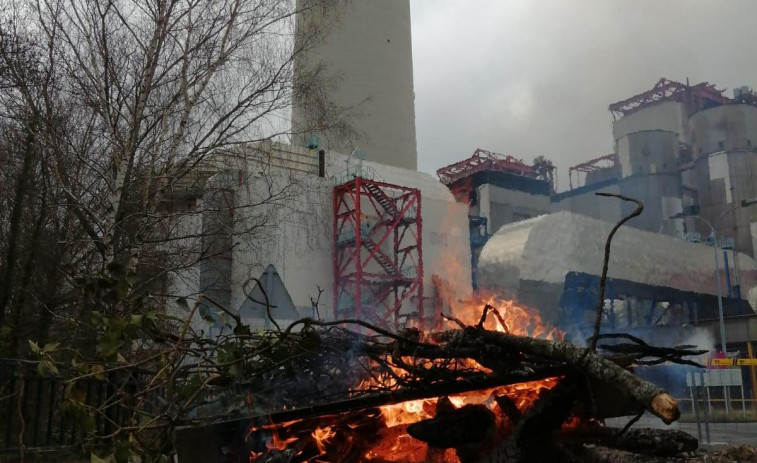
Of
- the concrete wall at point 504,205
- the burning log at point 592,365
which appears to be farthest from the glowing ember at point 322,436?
the concrete wall at point 504,205

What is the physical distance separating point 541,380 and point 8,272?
8328 millimetres

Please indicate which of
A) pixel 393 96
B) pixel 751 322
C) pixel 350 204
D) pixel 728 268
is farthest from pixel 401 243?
pixel 728 268

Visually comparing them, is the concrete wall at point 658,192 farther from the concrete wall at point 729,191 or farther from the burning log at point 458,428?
the burning log at point 458,428

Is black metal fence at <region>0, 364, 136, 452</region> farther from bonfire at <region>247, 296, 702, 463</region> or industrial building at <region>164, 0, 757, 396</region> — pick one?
industrial building at <region>164, 0, 757, 396</region>

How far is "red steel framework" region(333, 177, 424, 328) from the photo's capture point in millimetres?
26000

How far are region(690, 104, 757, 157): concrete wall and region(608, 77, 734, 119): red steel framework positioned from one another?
1.91 metres

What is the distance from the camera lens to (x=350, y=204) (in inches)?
1105

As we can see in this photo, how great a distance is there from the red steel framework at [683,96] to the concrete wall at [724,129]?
6.27ft

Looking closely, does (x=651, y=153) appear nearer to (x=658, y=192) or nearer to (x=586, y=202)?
(x=658, y=192)

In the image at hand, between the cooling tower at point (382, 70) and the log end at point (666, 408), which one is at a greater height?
the cooling tower at point (382, 70)

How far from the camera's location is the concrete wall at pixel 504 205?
47.3 meters

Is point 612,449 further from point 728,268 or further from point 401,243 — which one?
point 728,268

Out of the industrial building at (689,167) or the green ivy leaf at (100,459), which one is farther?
the industrial building at (689,167)

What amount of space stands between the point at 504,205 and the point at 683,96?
21719 millimetres
